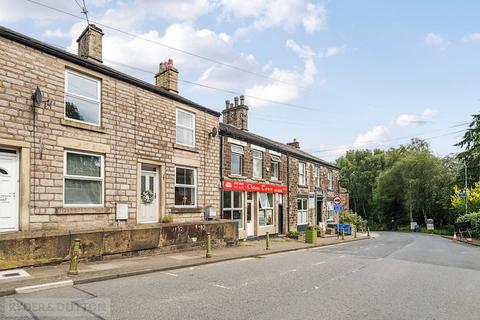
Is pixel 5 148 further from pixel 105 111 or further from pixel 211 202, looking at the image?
pixel 211 202

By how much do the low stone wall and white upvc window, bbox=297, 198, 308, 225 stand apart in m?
12.0

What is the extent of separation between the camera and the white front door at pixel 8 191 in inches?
390

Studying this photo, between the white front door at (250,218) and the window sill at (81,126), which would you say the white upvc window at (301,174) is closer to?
the white front door at (250,218)

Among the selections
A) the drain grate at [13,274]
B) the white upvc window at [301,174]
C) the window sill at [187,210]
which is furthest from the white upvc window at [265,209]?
the drain grate at [13,274]

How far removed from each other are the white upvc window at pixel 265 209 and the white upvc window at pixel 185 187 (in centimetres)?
671

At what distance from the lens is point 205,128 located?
57.0ft

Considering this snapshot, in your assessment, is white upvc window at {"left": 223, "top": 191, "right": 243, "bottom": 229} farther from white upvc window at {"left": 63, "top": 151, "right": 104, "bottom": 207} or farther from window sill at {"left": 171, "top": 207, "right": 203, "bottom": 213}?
white upvc window at {"left": 63, "top": 151, "right": 104, "bottom": 207}

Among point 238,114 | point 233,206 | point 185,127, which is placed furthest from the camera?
point 238,114

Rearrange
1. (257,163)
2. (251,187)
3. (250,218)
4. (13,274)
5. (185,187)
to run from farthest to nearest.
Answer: (257,163) < (250,218) < (251,187) < (185,187) < (13,274)

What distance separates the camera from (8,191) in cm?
1002

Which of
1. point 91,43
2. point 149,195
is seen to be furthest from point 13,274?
point 91,43

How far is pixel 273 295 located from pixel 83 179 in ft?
24.8

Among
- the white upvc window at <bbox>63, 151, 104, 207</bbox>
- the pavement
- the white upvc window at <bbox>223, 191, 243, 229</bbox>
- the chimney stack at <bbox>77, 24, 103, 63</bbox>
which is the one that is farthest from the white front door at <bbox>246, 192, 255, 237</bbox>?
the chimney stack at <bbox>77, 24, 103, 63</bbox>

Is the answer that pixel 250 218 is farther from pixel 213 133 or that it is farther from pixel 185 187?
pixel 185 187
